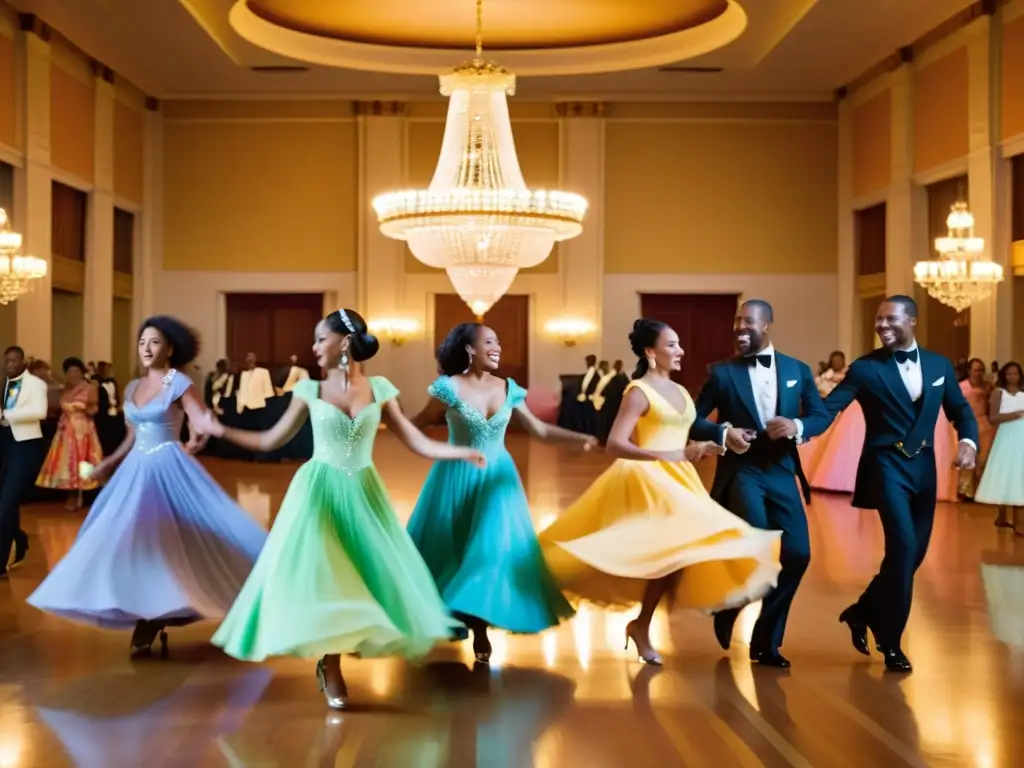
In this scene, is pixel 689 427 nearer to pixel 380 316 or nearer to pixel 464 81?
pixel 464 81

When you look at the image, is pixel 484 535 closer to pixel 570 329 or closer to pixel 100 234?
pixel 100 234

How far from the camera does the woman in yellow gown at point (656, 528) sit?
4.96m

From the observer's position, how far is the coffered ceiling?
1623cm

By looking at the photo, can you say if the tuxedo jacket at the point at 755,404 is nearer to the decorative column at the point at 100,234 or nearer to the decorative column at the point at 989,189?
the decorative column at the point at 989,189

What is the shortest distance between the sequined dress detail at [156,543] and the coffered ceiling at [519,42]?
1126 cm

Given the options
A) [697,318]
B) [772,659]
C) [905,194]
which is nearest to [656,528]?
Result: [772,659]

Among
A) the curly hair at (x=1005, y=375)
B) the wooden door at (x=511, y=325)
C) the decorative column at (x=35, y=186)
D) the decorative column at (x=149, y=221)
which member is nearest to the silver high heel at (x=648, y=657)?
the curly hair at (x=1005, y=375)

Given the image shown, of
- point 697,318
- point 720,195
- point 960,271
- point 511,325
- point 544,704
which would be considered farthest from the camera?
point 697,318

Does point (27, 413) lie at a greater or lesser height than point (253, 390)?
lesser

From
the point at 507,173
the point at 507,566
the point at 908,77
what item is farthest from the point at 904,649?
the point at 908,77

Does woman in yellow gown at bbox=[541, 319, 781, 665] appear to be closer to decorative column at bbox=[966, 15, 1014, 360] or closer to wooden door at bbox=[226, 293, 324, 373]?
decorative column at bbox=[966, 15, 1014, 360]

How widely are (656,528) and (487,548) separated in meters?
0.66

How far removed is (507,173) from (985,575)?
8.55m

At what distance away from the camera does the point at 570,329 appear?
70.3ft
